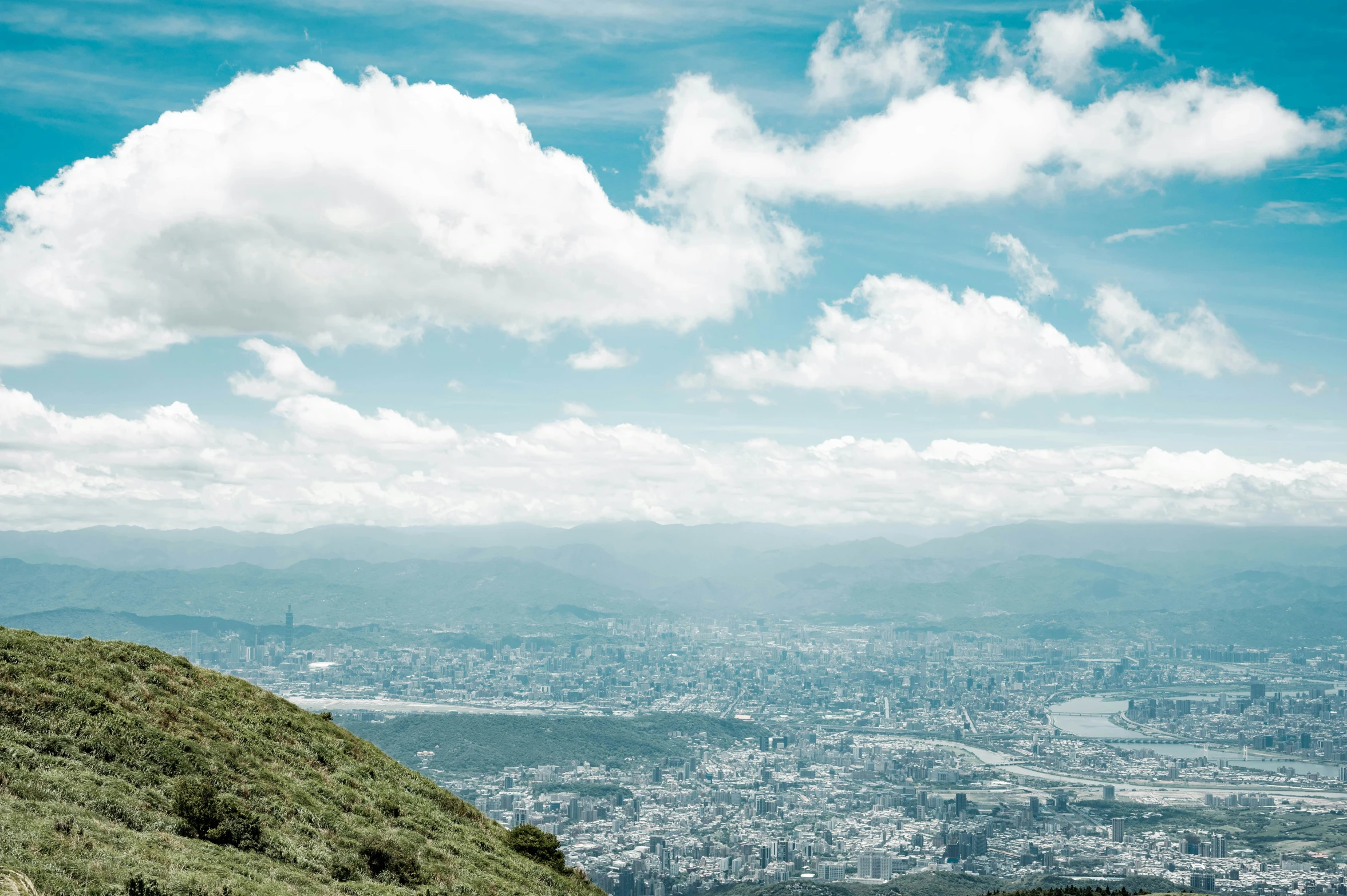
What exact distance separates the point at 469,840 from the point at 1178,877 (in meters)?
98.0

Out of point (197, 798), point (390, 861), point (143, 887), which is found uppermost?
point (143, 887)

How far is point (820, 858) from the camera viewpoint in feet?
→ 342

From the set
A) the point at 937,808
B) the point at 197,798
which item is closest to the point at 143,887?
the point at 197,798

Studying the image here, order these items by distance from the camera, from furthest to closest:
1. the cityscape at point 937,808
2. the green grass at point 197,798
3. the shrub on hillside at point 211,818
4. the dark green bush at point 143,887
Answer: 1. the cityscape at point 937,808
2. the shrub on hillside at point 211,818
3. the green grass at point 197,798
4. the dark green bush at point 143,887

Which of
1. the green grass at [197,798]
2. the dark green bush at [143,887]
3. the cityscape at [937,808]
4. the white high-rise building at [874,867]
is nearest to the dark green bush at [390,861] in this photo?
the green grass at [197,798]

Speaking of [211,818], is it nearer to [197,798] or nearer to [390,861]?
[197,798]

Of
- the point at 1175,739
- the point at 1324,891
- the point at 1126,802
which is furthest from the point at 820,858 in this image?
the point at 1175,739

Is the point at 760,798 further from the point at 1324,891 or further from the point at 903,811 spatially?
the point at 1324,891

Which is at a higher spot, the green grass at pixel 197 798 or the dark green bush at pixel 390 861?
the green grass at pixel 197 798

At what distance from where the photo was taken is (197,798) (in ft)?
51.8

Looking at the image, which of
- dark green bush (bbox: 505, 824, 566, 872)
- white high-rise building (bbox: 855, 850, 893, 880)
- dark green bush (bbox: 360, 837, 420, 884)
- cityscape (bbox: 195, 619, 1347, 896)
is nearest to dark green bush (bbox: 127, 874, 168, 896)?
dark green bush (bbox: 360, 837, 420, 884)

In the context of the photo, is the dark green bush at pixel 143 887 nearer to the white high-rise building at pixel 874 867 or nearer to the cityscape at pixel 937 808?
the cityscape at pixel 937 808

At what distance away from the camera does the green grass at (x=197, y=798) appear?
1274 centimetres

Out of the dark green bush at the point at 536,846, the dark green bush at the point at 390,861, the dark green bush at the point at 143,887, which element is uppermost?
the dark green bush at the point at 143,887
